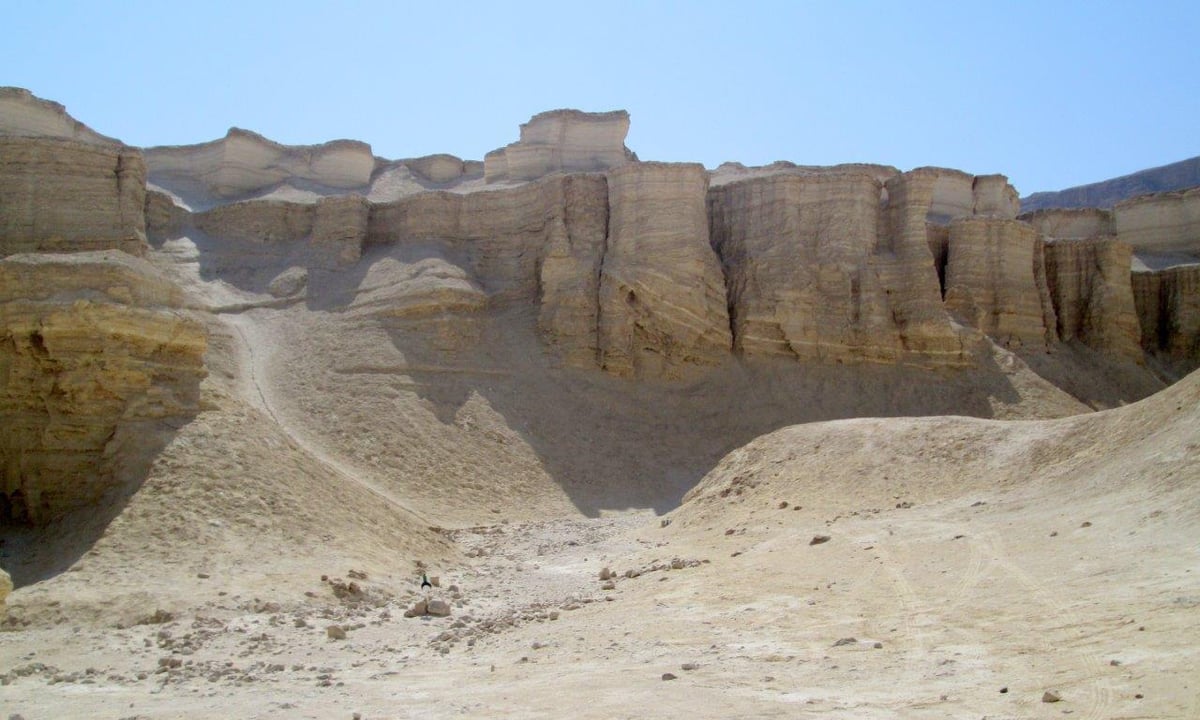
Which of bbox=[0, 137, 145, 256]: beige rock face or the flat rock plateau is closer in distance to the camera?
the flat rock plateau

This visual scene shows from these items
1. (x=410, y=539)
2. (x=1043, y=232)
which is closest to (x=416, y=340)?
(x=410, y=539)

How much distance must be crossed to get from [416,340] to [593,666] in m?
19.6

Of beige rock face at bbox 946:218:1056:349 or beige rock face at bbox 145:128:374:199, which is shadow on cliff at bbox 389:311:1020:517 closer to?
beige rock face at bbox 946:218:1056:349

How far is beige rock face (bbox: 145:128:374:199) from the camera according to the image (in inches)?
1542

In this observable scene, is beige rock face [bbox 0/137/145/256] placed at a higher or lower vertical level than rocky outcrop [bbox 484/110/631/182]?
lower

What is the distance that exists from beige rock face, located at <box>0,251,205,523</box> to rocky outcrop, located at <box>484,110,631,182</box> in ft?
80.6

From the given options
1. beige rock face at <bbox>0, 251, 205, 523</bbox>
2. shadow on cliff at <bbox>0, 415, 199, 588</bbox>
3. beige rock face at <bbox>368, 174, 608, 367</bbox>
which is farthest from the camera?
beige rock face at <bbox>368, 174, 608, 367</bbox>

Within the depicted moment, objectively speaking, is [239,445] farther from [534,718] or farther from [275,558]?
[534,718]

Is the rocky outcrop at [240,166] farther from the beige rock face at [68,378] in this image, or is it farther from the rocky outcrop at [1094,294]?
the rocky outcrop at [1094,294]

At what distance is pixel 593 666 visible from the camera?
886 cm

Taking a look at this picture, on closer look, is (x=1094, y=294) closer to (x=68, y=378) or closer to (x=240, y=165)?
(x=240, y=165)

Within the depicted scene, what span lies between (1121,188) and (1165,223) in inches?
1037

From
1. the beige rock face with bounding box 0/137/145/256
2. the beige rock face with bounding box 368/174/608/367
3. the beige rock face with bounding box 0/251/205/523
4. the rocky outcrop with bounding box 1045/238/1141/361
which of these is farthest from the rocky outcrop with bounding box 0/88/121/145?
the rocky outcrop with bounding box 1045/238/1141/361

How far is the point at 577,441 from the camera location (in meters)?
26.4
